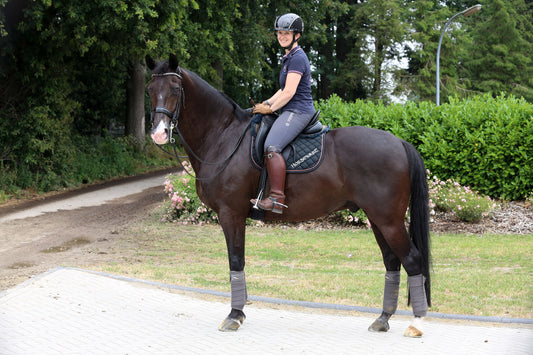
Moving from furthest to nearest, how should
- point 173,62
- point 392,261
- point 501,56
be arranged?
point 501,56 → point 392,261 → point 173,62

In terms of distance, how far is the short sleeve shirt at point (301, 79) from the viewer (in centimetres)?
606

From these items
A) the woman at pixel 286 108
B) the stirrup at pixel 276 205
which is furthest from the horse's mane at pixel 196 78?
the stirrup at pixel 276 205

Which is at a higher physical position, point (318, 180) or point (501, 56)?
point (501, 56)

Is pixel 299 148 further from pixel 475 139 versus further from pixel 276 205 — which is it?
pixel 475 139

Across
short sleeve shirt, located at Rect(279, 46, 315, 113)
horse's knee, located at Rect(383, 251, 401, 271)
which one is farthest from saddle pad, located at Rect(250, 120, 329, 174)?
horse's knee, located at Rect(383, 251, 401, 271)

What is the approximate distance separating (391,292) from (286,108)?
7.48 ft

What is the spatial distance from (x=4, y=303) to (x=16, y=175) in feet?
40.2

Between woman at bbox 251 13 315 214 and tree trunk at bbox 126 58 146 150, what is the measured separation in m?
20.7

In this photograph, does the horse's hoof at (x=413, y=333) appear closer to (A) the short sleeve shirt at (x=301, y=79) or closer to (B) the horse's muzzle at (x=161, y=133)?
(A) the short sleeve shirt at (x=301, y=79)

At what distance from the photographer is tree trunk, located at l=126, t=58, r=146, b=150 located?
2612cm

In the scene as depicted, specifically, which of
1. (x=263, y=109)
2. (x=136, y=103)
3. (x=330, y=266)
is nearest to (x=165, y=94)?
(x=263, y=109)

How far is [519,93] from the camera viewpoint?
125 ft

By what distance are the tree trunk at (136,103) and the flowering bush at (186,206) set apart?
12019mm

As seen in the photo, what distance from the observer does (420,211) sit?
19.5 ft
